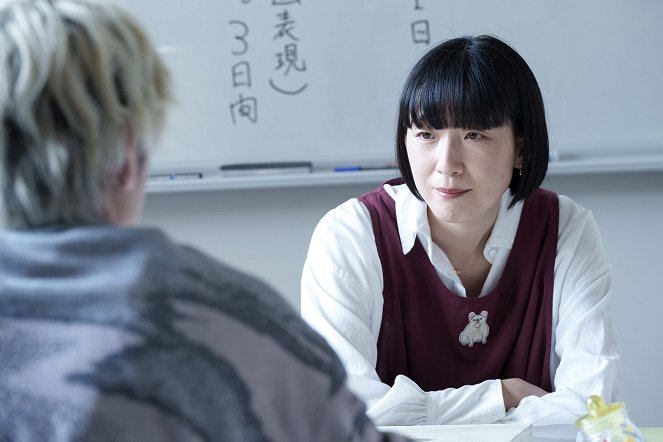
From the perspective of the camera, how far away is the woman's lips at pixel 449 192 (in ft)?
5.65

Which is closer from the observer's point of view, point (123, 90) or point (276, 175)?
point (123, 90)

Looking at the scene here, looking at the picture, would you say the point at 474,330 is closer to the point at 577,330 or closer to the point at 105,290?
the point at 577,330

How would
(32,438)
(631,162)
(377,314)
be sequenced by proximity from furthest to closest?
(631,162) → (377,314) → (32,438)

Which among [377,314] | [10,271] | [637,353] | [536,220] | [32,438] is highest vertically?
[10,271]

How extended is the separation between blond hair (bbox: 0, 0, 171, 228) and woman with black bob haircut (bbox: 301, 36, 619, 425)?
36.0 inches

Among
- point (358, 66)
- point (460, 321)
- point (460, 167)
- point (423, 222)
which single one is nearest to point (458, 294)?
point (460, 321)

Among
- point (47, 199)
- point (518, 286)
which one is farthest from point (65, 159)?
point (518, 286)

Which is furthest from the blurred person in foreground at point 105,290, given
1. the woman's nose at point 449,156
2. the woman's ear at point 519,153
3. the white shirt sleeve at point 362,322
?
the woman's ear at point 519,153

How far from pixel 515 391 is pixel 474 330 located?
0.68ft

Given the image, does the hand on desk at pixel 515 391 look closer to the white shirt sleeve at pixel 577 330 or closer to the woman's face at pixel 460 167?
the white shirt sleeve at pixel 577 330

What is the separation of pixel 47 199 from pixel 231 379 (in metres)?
0.22

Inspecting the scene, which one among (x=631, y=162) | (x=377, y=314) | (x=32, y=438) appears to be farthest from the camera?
(x=631, y=162)

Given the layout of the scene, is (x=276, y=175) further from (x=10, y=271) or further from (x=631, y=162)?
(x=10, y=271)

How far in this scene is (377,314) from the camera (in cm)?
175
